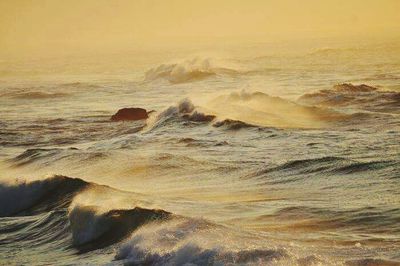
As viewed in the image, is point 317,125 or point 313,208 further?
point 317,125

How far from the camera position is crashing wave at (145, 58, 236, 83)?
51.9 m

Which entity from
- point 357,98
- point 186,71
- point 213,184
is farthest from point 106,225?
point 186,71

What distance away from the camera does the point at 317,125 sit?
74.5 feet

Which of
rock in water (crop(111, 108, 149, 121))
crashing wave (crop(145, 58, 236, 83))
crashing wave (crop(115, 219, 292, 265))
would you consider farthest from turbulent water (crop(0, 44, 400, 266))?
crashing wave (crop(145, 58, 236, 83))

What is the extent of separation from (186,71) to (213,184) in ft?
128

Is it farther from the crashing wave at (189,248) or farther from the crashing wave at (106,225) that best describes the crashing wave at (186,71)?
the crashing wave at (189,248)

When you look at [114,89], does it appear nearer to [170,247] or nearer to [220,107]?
[220,107]

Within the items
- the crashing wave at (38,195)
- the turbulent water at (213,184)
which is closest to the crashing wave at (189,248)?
the turbulent water at (213,184)

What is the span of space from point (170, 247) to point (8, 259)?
2809 mm

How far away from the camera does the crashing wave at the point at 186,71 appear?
2044 inches

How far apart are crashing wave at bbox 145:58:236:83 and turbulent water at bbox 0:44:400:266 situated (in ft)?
67.9

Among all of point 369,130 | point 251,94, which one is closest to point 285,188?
point 369,130

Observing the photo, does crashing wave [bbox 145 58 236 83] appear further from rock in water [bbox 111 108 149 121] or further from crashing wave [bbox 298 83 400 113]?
rock in water [bbox 111 108 149 121]

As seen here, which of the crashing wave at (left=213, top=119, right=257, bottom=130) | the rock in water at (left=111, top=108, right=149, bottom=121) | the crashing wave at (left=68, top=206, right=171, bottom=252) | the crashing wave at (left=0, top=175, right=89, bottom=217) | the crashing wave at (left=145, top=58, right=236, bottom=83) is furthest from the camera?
the crashing wave at (left=145, top=58, right=236, bottom=83)
